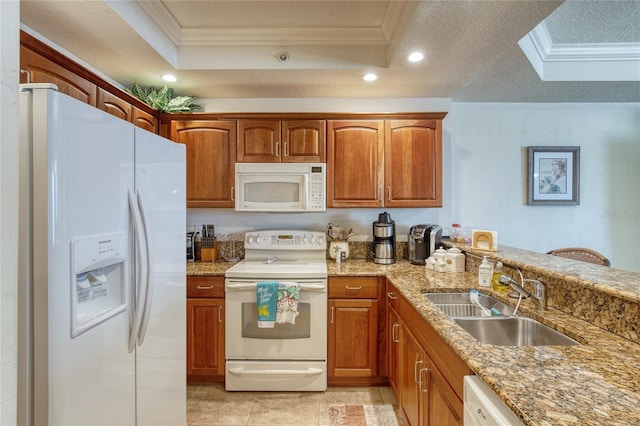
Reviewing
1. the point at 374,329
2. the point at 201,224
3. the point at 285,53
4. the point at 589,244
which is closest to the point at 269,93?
the point at 285,53

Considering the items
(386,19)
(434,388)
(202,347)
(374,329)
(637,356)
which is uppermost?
(386,19)

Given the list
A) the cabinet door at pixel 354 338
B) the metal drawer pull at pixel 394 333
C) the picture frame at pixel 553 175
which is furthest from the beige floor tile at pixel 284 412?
the picture frame at pixel 553 175

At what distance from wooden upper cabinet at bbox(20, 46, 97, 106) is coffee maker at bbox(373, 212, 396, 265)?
219 cm

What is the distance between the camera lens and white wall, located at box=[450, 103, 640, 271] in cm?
303

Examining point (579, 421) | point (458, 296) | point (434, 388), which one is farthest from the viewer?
point (458, 296)

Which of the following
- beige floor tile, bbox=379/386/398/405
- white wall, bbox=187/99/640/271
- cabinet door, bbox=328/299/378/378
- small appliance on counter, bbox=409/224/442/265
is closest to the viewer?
beige floor tile, bbox=379/386/398/405

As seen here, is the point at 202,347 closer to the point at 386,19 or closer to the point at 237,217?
the point at 237,217

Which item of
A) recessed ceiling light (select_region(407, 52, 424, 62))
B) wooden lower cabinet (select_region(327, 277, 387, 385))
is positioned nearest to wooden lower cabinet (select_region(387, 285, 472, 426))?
wooden lower cabinet (select_region(327, 277, 387, 385))

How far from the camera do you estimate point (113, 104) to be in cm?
208

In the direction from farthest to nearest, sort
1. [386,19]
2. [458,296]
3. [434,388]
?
[386,19] < [458,296] < [434,388]

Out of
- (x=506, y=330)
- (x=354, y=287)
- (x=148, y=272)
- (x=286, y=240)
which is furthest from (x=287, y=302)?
(x=506, y=330)

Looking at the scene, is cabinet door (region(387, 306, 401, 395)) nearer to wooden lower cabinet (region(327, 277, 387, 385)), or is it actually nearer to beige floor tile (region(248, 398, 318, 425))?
wooden lower cabinet (region(327, 277, 387, 385))

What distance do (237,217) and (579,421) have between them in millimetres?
2693

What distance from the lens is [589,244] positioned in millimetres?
3061
